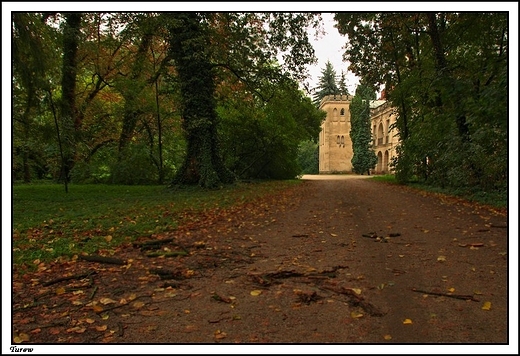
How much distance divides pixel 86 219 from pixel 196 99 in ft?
28.7

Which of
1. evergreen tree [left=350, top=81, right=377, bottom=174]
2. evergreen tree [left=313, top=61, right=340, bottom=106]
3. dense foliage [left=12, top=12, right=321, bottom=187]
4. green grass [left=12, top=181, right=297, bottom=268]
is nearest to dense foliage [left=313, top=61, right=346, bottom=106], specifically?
evergreen tree [left=313, top=61, right=340, bottom=106]

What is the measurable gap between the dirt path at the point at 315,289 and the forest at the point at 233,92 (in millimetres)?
4650

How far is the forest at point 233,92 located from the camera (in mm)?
11414

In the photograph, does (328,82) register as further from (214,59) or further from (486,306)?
(486,306)

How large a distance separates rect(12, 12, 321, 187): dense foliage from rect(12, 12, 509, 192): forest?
0.06m

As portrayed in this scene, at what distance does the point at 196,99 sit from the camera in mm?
16469

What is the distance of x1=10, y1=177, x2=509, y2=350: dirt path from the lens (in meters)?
3.31

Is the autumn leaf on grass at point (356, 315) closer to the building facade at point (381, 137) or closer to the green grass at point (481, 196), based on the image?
the green grass at point (481, 196)

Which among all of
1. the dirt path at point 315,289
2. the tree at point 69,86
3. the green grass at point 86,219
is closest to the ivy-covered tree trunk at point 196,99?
the green grass at point 86,219

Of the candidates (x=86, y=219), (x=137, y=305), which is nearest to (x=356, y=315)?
(x=137, y=305)

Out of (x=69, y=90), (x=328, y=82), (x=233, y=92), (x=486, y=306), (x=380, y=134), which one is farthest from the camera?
(x=328, y=82)

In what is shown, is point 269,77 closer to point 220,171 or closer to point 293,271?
point 220,171

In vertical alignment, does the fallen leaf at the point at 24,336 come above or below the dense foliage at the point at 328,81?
below

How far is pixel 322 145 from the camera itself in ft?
222
